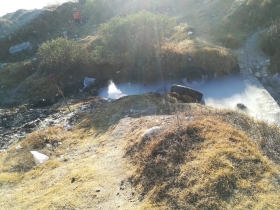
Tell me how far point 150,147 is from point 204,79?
8.77 meters

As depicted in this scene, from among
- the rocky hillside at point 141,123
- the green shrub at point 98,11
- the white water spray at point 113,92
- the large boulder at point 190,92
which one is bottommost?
the white water spray at point 113,92

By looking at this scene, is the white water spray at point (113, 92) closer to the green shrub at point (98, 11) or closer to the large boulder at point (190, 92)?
the large boulder at point (190, 92)

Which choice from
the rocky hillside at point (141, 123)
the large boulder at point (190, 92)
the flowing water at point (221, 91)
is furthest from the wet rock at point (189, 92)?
the flowing water at point (221, 91)

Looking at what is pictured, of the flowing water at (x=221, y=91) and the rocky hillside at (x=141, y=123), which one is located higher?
the rocky hillside at (x=141, y=123)

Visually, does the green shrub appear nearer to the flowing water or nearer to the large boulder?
the flowing water

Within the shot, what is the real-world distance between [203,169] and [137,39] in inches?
433

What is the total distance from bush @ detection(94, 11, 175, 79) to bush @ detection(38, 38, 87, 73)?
1.78 meters

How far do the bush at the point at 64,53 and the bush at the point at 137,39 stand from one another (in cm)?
178

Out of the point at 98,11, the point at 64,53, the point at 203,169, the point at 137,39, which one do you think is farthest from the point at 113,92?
the point at 98,11

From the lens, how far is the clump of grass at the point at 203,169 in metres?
4.68

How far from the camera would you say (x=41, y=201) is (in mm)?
5855

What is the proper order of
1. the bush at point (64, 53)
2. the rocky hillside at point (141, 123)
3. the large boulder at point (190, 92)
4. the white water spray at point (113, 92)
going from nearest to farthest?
the rocky hillside at point (141, 123) < the large boulder at point (190, 92) < the white water spray at point (113, 92) < the bush at point (64, 53)

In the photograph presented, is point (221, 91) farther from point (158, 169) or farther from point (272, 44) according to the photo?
point (158, 169)

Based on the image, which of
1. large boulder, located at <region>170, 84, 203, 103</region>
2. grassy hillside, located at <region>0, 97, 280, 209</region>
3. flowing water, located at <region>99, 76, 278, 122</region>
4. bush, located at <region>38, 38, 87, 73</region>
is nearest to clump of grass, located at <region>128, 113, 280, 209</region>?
grassy hillside, located at <region>0, 97, 280, 209</region>
